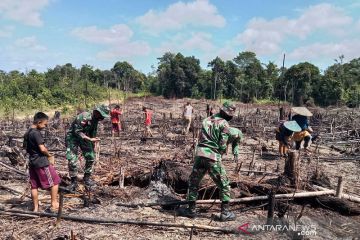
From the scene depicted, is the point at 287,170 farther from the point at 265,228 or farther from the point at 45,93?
the point at 45,93

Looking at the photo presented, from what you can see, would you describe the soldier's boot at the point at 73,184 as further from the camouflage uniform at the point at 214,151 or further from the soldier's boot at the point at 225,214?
the soldier's boot at the point at 225,214

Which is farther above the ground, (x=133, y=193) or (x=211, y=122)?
(x=211, y=122)

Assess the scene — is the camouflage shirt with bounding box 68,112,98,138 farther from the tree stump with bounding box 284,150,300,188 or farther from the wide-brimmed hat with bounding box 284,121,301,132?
the wide-brimmed hat with bounding box 284,121,301,132

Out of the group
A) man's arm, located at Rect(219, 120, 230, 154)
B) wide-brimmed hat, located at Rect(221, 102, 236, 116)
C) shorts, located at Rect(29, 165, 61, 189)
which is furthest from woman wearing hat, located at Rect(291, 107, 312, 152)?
shorts, located at Rect(29, 165, 61, 189)

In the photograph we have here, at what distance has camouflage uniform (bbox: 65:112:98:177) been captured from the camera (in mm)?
5730

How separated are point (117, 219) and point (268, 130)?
38.1ft

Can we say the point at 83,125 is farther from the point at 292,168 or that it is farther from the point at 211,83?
the point at 211,83

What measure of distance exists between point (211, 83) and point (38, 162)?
32664 mm

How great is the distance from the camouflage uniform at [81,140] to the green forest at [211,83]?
21.1 metres

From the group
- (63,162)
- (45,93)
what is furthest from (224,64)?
(63,162)

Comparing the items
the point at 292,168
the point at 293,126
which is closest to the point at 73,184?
the point at 292,168

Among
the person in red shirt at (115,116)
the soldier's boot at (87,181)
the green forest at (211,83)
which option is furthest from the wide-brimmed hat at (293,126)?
the green forest at (211,83)

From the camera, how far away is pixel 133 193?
226 inches

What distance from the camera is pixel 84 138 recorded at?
5664 mm
